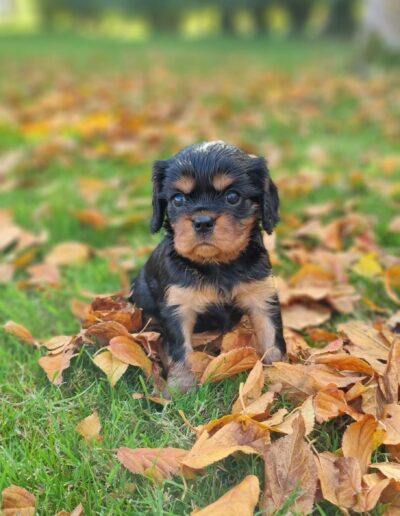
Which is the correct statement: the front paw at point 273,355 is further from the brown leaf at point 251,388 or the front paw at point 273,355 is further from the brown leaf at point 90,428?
the brown leaf at point 90,428

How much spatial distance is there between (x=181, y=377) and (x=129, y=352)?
0.80 ft

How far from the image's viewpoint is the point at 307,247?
4512mm

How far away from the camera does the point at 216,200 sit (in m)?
2.70

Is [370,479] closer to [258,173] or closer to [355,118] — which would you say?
[258,173]

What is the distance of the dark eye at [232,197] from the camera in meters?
2.72

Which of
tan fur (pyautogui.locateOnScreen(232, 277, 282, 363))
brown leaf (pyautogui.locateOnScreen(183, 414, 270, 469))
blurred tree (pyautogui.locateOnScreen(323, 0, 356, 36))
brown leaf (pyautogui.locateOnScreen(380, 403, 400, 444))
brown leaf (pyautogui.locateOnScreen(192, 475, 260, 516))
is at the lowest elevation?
blurred tree (pyautogui.locateOnScreen(323, 0, 356, 36))

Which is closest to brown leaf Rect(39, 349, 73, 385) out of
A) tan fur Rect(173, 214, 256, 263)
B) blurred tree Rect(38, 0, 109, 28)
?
tan fur Rect(173, 214, 256, 263)

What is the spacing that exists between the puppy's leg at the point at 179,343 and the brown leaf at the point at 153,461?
42 centimetres

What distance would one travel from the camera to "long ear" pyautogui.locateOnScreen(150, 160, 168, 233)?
296 centimetres

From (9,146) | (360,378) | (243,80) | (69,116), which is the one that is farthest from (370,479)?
(243,80)

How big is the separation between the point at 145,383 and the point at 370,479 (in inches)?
39.6

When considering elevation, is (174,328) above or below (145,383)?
above

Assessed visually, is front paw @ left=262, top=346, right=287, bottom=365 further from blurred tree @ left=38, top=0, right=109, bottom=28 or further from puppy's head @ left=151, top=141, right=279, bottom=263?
blurred tree @ left=38, top=0, right=109, bottom=28

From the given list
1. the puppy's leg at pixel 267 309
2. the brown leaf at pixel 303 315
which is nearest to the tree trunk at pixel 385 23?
the brown leaf at pixel 303 315
